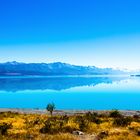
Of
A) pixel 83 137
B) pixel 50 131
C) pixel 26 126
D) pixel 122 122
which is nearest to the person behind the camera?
pixel 83 137

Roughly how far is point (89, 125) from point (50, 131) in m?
5.50

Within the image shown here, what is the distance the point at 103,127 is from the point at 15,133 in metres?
8.76

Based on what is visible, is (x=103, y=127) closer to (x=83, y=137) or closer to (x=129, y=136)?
(x=83, y=137)

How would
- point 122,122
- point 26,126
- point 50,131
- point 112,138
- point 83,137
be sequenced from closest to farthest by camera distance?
point 112,138 < point 83,137 < point 50,131 < point 26,126 < point 122,122

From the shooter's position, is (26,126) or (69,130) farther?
(26,126)

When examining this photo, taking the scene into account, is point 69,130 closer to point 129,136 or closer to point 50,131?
point 50,131

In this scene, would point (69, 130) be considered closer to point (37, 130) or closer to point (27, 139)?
point (37, 130)

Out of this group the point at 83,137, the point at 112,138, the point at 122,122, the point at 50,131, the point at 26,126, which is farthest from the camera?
the point at 122,122

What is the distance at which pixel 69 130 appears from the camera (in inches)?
1204

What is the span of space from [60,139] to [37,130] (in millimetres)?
5747

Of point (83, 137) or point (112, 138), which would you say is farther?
point (83, 137)

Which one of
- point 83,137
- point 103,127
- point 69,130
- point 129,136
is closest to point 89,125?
point 103,127

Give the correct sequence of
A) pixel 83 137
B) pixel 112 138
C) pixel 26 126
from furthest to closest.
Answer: pixel 26 126, pixel 83 137, pixel 112 138

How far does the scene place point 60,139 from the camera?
2527 cm
